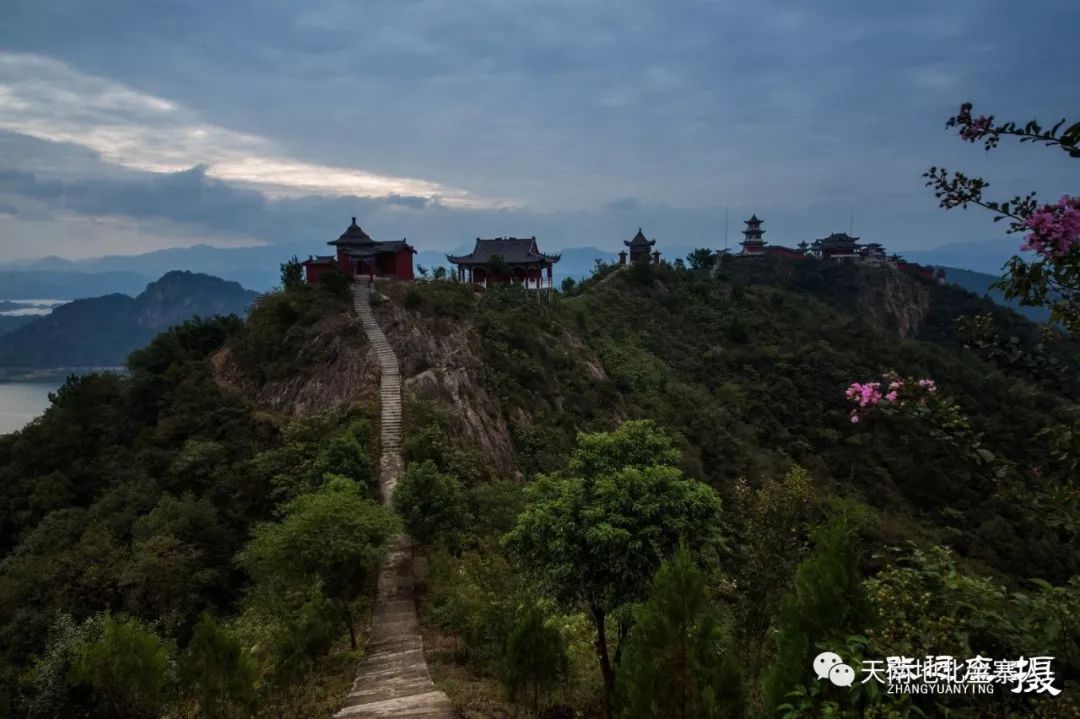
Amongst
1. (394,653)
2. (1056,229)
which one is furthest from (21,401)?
(1056,229)

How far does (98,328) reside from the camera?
558 ft

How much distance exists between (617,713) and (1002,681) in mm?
5409

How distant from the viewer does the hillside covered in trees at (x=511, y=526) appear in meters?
6.20

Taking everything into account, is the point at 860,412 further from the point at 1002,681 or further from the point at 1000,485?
the point at 1002,681

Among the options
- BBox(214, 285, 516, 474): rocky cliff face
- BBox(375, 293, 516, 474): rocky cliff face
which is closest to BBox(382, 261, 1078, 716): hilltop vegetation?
BBox(375, 293, 516, 474): rocky cliff face

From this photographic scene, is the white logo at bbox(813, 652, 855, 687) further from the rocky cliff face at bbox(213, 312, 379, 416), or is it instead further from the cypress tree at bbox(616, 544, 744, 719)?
the rocky cliff face at bbox(213, 312, 379, 416)

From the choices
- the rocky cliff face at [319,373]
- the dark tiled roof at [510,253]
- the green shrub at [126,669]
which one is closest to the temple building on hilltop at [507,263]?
the dark tiled roof at [510,253]

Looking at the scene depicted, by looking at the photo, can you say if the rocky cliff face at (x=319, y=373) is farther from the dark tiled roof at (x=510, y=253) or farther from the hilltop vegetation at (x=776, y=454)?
the dark tiled roof at (x=510, y=253)

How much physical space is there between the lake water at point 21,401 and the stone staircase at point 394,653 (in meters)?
51.8

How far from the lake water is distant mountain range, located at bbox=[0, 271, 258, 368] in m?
24.4

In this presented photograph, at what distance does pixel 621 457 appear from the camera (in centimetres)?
1127

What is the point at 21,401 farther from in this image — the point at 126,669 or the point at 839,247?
the point at 839,247

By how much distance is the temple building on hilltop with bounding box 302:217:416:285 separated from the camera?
38.0 meters

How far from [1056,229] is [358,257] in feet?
121
